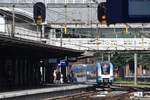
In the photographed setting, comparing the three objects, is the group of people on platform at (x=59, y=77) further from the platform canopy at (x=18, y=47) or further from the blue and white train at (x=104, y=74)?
the platform canopy at (x=18, y=47)

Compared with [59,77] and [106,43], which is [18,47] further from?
[106,43]

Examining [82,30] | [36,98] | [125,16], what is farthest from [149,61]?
[125,16]

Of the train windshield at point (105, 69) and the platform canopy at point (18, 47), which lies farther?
the train windshield at point (105, 69)

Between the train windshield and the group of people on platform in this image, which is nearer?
the group of people on platform

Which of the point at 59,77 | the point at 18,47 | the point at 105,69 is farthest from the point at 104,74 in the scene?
the point at 18,47

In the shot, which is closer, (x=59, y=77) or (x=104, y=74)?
(x=59, y=77)

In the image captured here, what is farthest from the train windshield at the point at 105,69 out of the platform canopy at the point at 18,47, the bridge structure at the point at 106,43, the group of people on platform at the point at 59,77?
the platform canopy at the point at 18,47

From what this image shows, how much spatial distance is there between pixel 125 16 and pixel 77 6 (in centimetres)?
4483

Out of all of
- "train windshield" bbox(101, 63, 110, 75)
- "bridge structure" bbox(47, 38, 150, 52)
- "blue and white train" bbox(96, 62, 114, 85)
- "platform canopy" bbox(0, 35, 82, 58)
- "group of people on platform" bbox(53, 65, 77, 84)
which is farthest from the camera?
"bridge structure" bbox(47, 38, 150, 52)

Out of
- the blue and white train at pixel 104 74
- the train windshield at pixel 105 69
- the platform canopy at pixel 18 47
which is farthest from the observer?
the train windshield at pixel 105 69

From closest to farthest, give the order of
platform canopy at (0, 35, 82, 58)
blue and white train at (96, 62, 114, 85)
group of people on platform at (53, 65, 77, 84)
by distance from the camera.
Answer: platform canopy at (0, 35, 82, 58) → group of people on platform at (53, 65, 77, 84) → blue and white train at (96, 62, 114, 85)

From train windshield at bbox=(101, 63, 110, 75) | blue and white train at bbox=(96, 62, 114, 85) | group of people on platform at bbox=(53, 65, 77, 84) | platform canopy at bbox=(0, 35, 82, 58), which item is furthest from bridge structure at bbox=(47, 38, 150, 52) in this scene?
platform canopy at bbox=(0, 35, 82, 58)

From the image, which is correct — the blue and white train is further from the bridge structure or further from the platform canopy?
the platform canopy

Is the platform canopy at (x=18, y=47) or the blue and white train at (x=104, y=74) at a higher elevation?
the platform canopy at (x=18, y=47)
